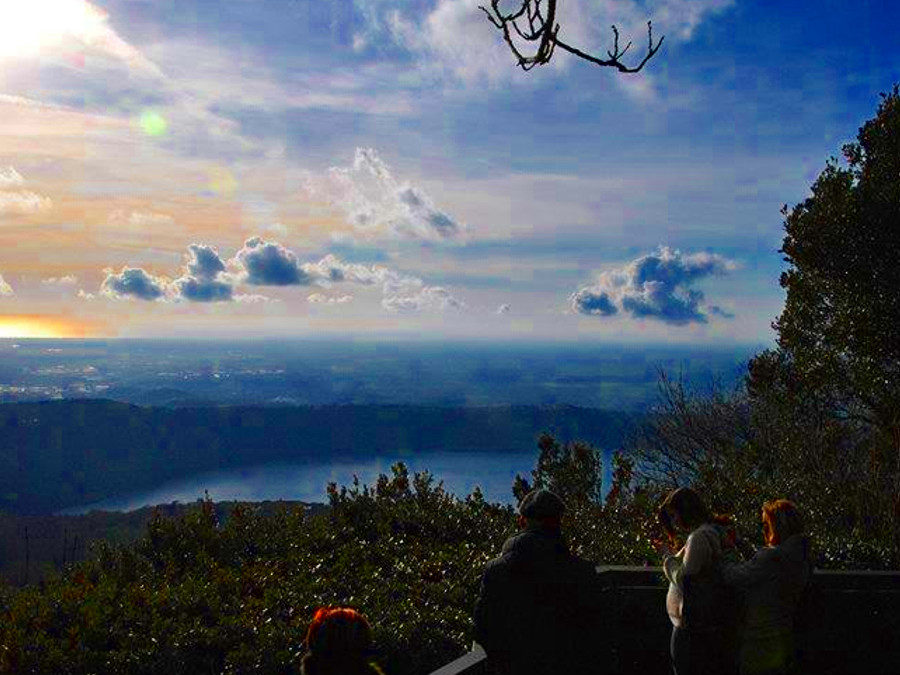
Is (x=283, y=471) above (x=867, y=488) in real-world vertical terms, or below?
below

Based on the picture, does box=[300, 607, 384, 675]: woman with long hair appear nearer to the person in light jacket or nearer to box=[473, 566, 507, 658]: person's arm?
box=[473, 566, 507, 658]: person's arm

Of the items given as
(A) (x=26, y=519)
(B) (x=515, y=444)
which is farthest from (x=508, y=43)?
(B) (x=515, y=444)

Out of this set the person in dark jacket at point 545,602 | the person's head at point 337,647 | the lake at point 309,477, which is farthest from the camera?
the lake at point 309,477

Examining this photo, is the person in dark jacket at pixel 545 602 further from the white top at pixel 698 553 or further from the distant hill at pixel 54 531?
the distant hill at pixel 54 531

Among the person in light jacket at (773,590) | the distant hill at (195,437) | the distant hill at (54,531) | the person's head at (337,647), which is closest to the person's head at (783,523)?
the person in light jacket at (773,590)

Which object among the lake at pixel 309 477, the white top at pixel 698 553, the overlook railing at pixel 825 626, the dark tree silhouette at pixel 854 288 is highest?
the dark tree silhouette at pixel 854 288

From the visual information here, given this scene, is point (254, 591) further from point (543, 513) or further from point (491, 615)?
point (543, 513)

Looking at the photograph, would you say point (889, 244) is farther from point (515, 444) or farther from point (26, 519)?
point (515, 444)
